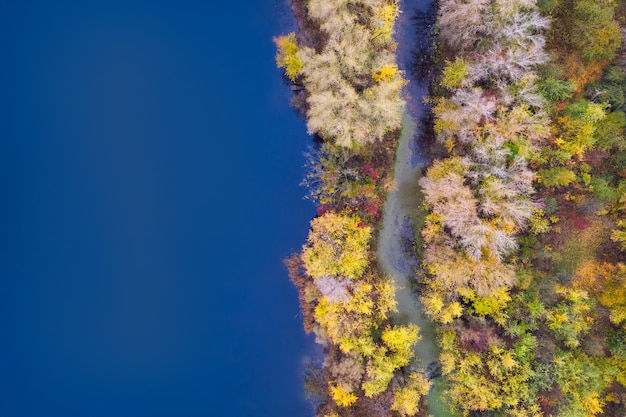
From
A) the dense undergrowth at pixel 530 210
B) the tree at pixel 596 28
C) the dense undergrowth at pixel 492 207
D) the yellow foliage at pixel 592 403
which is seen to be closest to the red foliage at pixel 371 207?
the dense undergrowth at pixel 492 207

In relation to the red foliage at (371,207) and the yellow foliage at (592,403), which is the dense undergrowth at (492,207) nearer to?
the yellow foliage at (592,403)

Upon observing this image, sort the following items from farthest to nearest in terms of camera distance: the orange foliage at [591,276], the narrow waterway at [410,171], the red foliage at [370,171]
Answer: the narrow waterway at [410,171] < the red foliage at [370,171] < the orange foliage at [591,276]

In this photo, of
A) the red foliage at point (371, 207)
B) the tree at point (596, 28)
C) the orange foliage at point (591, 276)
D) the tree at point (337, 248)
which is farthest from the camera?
→ the red foliage at point (371, 207)

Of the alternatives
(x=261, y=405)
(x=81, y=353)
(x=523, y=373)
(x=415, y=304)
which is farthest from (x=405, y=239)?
(x=81, y=353)

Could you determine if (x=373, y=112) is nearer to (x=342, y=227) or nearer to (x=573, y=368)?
(x=342, y=227)

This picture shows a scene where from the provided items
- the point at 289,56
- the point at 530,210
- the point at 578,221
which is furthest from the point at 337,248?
the point at 578,221

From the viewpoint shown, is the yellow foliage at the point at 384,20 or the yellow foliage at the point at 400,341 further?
the yellow foliage at the point at 400,341

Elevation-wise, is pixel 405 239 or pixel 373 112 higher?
pixel 373 112
